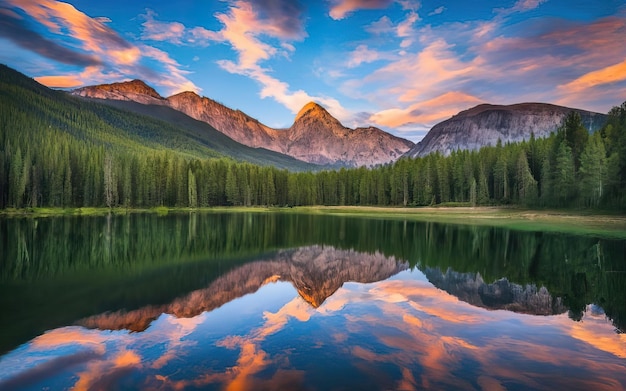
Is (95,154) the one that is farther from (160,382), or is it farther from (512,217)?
(160,382)

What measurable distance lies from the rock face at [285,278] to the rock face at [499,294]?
14.3 ft

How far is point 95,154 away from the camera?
127688mm

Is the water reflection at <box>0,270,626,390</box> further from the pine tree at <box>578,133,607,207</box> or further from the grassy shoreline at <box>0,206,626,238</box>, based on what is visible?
the pine tree at <box>578,133,607,207</box>

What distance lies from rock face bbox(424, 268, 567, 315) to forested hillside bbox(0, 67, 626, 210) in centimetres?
5665

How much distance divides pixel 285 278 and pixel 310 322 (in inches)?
367

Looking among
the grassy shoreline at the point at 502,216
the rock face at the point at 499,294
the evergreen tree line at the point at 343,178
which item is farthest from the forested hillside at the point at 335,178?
the rock face at the point at 499,294

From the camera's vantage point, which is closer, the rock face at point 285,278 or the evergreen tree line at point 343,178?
the rock face at point 285,278

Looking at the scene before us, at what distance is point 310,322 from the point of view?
14.6 metres

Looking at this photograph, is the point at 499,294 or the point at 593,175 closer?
the point at 499,294

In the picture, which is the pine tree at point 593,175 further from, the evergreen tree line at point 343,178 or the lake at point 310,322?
the lake at point 310,322

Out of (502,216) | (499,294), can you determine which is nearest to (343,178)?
(502,216)

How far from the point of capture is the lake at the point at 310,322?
31.1 ft

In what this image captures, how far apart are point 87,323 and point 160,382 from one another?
22.7 ft

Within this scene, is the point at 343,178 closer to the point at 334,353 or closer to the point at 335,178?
the point at 335,178
